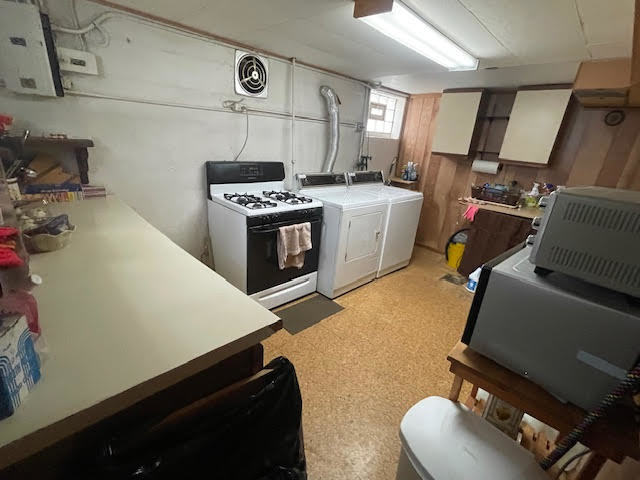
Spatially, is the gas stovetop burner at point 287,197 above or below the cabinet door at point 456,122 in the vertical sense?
below

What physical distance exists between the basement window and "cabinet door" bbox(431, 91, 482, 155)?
758 mm

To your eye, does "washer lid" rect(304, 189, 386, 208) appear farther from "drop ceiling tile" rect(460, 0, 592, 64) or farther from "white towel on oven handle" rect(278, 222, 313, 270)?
"drop ceiling tile" rect(460, 0, 592, 64)

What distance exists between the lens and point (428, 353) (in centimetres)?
212

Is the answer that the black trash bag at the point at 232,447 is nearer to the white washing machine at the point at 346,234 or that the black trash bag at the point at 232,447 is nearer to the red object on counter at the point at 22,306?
the red object on counter at the point at 22,306

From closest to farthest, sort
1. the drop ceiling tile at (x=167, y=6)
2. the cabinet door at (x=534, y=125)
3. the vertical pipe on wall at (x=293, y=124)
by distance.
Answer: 1. the drop ceiling tile at (x=167, y=6)
2. the vertical pipe on wall at (x=293, y=124)
3. the cabinet door at (x=534, y=125)

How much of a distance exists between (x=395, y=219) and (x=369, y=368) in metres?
1.71

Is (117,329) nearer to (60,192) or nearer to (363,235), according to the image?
(60,192)

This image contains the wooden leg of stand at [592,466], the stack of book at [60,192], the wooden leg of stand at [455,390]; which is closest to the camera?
the wooden leg of stand at [592,466]

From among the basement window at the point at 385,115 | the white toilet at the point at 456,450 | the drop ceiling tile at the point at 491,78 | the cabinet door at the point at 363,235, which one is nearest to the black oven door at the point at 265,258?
the cabinet door at the point at 363,235

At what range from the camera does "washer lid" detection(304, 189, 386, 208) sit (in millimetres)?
2564

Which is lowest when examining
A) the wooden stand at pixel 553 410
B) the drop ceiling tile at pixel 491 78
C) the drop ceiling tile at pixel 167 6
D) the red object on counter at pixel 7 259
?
the wooden stand at pixel 553 410

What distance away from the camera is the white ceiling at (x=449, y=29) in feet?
4.88

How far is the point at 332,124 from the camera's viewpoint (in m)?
3.16

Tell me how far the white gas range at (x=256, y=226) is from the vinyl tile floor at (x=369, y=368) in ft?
1.42
